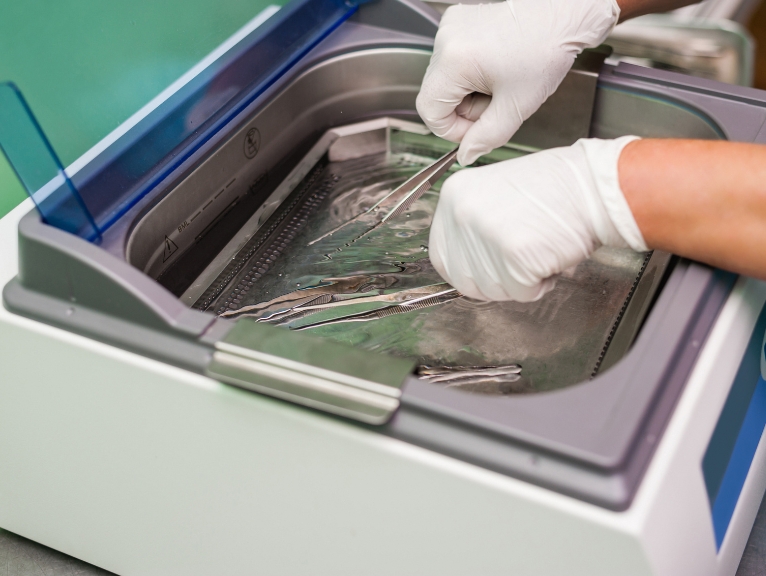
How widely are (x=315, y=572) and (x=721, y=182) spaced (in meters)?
0.71

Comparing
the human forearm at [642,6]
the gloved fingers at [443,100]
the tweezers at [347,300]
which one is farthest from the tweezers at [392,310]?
the human forearm at [642,6]

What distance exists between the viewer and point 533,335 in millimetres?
1132

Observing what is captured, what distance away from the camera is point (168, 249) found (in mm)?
1154

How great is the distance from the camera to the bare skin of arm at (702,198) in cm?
84

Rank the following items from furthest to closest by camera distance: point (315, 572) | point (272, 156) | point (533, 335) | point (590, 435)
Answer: point (272, 156)
point (533, 335)
point (315, 572)
point (590, 435)

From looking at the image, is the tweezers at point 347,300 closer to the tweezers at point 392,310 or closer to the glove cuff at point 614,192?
the tweezers at point 392,310

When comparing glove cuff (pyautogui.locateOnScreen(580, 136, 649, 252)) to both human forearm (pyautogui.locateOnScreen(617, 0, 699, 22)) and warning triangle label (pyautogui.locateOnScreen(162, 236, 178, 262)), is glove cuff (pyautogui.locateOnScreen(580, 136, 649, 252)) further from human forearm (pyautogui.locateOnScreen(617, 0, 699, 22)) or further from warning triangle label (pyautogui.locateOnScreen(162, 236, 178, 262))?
warning triangle label (pyautogui.locateOnScreen(162, 236, 178, 262))

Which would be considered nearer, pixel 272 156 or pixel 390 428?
pixel 390 428

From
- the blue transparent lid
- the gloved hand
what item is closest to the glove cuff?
the gloved hand

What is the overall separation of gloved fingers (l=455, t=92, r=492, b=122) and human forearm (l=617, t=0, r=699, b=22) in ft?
0.85

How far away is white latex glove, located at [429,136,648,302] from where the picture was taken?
2.96ft

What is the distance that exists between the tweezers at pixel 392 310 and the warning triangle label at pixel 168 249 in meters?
0.23

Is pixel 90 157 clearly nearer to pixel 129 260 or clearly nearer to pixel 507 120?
pixel 129 260

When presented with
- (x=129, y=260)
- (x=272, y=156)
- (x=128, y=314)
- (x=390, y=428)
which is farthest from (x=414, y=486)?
(x=272, y=156)
